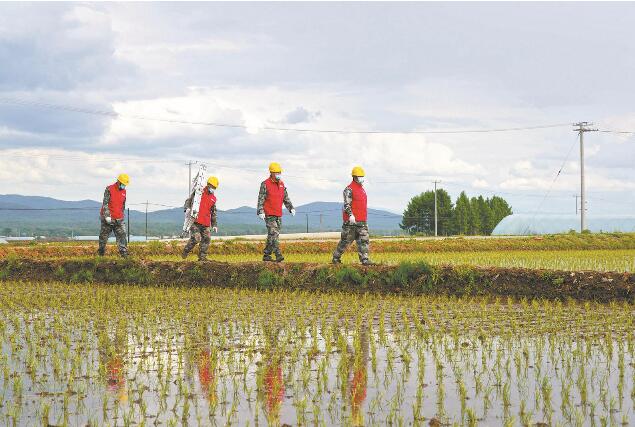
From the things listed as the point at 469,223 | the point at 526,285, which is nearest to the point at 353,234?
the point at 526,285

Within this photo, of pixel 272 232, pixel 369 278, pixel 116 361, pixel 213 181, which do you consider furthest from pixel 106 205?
pixel 116 361

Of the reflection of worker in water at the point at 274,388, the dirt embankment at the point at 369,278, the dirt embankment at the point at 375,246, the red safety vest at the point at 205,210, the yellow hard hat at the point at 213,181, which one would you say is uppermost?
the yellow hard hat at the point at 213,181

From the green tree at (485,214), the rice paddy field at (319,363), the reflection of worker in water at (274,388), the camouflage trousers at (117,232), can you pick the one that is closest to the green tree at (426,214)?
the green tree at (485,214)

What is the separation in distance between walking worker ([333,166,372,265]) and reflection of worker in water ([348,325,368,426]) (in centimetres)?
729

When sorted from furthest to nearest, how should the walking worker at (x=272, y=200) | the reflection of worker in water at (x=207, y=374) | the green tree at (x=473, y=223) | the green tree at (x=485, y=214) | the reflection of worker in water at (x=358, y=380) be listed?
1. the green tree at (x=485, y=214)
2. the green tree at (x=473, y=223)
3. the walking worker at (x=272, y=200)
4. the reflection of worker in water at (x=207, y=374)
5. the reflection of worker in water at (x=358, y=380)

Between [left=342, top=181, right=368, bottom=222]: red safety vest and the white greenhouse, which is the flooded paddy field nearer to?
[left=342, top=181, right=368, bottom=222]: red safety vest

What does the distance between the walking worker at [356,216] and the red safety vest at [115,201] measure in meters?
5.78

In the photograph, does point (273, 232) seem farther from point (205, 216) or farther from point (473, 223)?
point (473, 223)

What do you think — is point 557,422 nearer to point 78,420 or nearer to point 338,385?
point 338,385

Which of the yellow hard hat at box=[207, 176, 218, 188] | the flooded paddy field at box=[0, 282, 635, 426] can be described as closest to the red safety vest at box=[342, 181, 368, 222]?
the yellow hard hat at box=[207, 176, 218, 188]

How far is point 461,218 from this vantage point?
87.3 metres

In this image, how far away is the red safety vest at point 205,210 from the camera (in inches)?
723

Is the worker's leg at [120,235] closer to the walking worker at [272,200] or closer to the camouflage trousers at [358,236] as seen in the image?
the walking worker at [272,200]

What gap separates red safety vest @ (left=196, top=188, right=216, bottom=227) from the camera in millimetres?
18375
